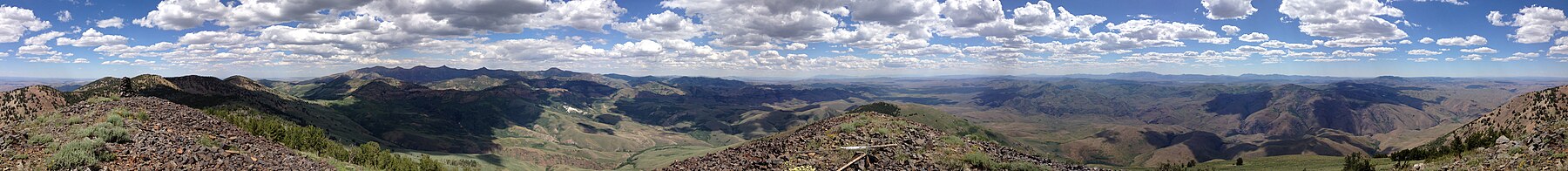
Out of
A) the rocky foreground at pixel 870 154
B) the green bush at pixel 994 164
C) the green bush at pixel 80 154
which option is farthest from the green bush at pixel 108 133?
the green bush at pixel 994 164

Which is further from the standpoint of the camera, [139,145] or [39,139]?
[139,145]

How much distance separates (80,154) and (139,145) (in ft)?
15.6

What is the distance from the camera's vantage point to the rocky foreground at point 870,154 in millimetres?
40125

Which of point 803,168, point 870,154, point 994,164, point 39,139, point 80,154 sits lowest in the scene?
point 803,168

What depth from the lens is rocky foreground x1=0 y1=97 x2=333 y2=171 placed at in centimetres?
3152

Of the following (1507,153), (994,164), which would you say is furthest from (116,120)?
(1507,153)

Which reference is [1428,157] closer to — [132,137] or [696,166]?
[696,166]

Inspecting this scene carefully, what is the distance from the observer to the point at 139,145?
3553 cm

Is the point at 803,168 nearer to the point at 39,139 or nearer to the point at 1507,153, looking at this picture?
the point at 1507,153

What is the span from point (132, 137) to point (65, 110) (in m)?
23.5

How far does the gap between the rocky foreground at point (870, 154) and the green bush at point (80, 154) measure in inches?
1078

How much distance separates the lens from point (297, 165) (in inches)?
1517

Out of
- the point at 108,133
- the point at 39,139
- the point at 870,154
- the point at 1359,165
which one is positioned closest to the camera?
the point at 39,139

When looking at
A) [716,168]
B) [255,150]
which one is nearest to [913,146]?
[716,168]
